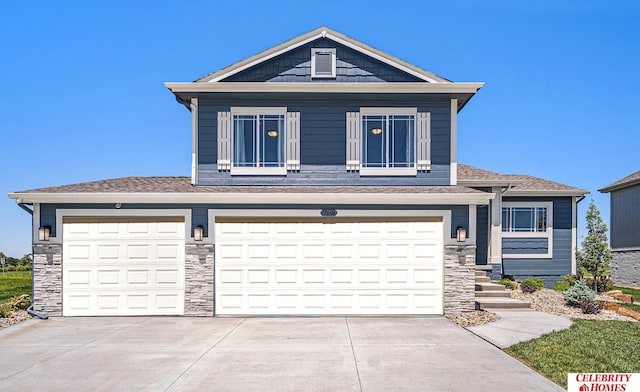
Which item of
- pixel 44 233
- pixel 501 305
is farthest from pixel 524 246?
pixel 44 233

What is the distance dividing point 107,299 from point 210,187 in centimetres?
370

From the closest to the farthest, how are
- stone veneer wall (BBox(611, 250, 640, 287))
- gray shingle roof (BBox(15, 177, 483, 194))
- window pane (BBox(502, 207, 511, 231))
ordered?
1. gray shingle roof (BBox(15, 177, 483, 194))
2. window pane (BBox(502, 207, 511, 231))
3. stone veneer wall (BBox(611, 250, 640, 287))

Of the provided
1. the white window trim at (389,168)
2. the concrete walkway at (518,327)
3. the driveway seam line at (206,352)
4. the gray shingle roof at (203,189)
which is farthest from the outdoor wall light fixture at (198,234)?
the concrete walkway at (518,327)

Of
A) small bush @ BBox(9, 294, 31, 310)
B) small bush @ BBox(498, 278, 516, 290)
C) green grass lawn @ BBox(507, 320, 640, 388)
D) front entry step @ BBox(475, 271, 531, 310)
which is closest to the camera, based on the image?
green grass lawn @ BBox(507, 320, 640, 388)

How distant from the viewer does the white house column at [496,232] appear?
14289 mm

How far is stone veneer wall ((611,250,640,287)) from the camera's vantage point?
21.5 metres

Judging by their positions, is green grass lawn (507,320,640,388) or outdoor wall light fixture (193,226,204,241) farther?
outdoor wall light fixture (193,226,204,241)

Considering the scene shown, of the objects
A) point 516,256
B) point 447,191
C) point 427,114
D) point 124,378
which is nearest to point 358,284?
point 447,191

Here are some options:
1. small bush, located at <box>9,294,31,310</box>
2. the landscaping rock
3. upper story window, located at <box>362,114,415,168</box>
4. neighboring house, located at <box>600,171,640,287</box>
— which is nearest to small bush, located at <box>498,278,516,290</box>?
the landscaping rock

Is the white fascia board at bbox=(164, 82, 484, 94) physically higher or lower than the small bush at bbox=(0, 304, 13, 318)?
higher

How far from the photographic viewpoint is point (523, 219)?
15.7 metres

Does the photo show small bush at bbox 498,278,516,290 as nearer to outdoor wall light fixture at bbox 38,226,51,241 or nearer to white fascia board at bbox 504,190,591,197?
white fascia board at bbox 504,190,591,197

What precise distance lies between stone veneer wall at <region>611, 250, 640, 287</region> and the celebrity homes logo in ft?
62.0

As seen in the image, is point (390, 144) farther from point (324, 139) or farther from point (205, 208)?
point (205, 208)
